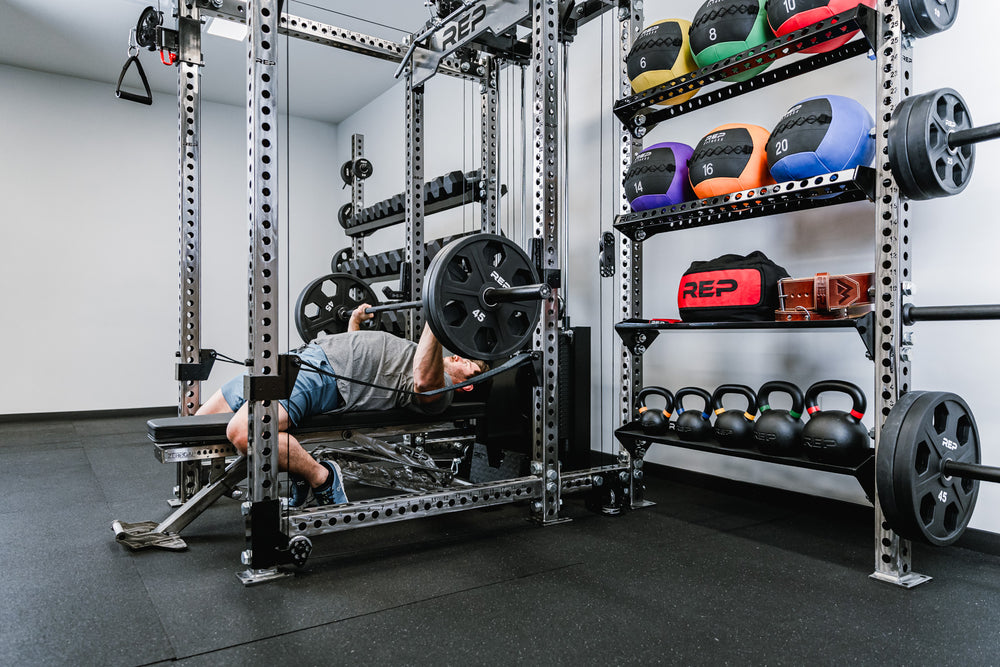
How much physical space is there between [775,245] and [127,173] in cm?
555

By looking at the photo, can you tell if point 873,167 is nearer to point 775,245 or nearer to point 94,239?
point 775,245

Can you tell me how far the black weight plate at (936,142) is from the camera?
1721 mm

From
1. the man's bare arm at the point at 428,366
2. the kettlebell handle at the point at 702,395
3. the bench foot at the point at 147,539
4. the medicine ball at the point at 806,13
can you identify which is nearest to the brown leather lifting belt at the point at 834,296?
the kettlebell handle at the point at 702,395

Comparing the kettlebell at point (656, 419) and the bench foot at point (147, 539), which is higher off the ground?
the kettlebell at point (656, 419)

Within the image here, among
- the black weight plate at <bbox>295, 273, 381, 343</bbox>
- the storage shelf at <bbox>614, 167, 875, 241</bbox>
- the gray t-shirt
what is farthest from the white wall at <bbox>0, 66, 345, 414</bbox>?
the storage shelf at <bbox>614, 167, 875, 241</bbox>

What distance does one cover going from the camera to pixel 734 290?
7.23ft

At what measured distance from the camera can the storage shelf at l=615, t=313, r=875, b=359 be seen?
6.18 feet

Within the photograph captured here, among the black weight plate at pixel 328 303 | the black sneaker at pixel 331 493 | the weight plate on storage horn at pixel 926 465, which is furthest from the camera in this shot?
the black weight plate at pixel 328 303

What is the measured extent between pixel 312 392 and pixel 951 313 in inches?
76.9

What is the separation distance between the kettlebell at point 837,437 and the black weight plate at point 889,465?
0.16m

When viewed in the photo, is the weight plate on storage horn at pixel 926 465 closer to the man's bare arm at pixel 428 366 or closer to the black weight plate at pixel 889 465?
the black weight plate at pixel 889 465

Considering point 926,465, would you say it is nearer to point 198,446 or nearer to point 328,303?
point 198,446

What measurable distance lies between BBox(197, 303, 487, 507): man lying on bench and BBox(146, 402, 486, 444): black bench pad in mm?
40

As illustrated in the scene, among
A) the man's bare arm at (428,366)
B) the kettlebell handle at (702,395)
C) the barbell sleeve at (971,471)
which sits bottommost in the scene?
the barbell sleeve at (971,471)
